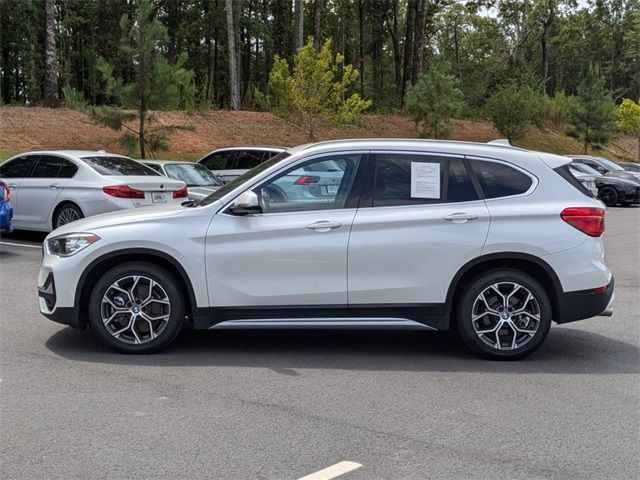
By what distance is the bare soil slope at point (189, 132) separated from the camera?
25.7 m

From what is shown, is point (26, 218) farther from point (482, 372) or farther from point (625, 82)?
point (625, 82)

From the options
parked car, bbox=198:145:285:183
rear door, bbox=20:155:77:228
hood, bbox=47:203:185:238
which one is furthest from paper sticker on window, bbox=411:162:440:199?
parked car, bbox=198:145:285:183

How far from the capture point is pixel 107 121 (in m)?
21.9

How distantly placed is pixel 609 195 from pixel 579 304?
21.8 m

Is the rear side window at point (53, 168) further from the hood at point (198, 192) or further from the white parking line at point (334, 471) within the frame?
the white parking line at point (334, 471)

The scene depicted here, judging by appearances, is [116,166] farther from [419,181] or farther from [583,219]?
[583,219]

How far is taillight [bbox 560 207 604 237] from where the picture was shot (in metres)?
5.98

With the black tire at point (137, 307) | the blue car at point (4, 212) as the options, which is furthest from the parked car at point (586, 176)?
the black tire at point (137, 307)

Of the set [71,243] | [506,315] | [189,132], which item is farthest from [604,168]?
[71,243]

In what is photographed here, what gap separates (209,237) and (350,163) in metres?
1.32

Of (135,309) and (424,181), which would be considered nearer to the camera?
(135,309)

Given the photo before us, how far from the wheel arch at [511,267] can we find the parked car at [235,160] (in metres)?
11.1

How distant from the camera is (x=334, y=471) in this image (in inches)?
153

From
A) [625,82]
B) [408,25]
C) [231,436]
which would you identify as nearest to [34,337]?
[231,436]
